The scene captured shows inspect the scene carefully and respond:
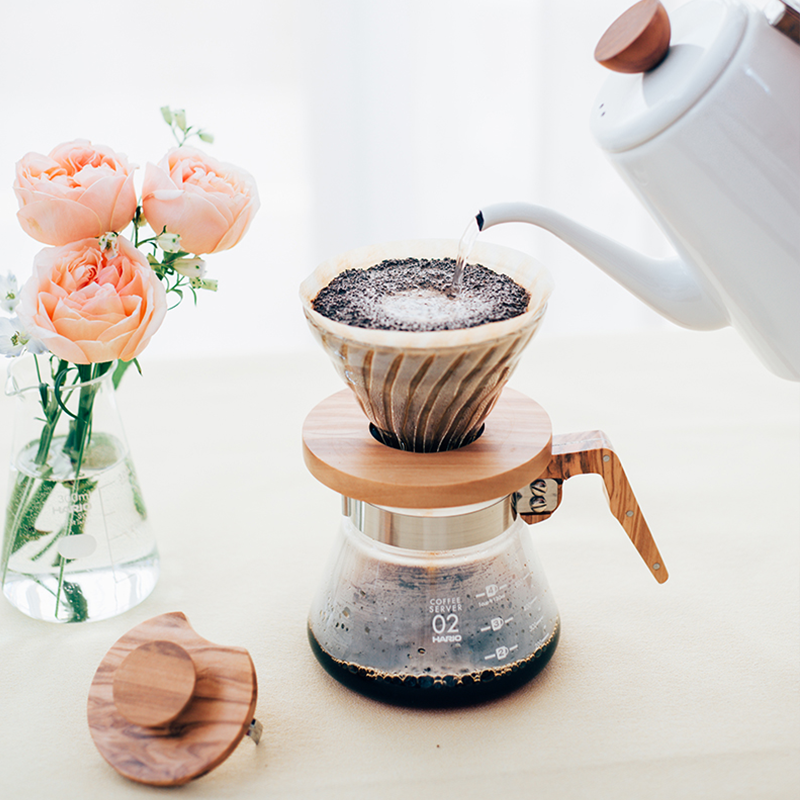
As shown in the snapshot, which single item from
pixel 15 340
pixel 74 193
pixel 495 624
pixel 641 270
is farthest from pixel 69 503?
pixel 641 270

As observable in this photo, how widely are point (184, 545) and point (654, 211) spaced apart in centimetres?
51

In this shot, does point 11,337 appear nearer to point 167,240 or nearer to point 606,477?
point 167,240

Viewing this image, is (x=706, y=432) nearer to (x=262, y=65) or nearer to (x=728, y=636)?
(x=728, y=636)

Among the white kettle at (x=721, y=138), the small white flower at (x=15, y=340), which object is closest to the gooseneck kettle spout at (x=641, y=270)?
the white kettle at (x=721, y=138)

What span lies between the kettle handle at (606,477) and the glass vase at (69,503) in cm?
33

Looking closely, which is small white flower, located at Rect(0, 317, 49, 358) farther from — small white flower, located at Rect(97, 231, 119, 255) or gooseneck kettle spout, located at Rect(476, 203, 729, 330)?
gooseneck kettle spout, located at Rect(476, 203, 729, 330)

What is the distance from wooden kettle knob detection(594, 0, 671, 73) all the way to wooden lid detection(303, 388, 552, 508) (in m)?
0.25

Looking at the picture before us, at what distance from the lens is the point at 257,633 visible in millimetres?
707

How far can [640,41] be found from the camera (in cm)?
52

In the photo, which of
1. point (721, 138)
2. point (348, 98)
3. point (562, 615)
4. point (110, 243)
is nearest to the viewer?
point (721, 138)

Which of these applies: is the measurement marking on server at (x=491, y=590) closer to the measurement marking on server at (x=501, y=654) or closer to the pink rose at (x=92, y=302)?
the measurement marking on server at (x=501, y=654)

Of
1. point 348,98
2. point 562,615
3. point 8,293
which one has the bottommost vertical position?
point 562,615

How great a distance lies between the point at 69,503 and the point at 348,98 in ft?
4.15

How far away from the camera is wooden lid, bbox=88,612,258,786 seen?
21.5 inches
